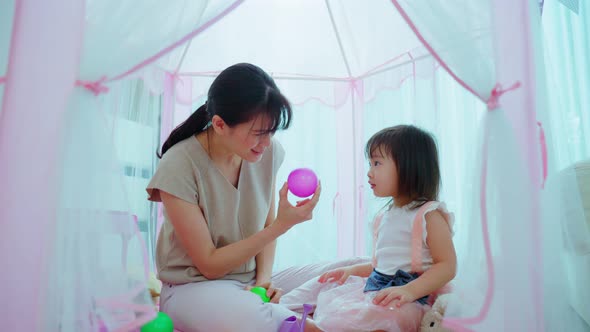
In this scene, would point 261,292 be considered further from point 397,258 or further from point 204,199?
point 397,258

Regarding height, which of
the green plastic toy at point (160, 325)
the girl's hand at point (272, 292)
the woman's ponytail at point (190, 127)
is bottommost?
the green plastic toy at point (160, 325)

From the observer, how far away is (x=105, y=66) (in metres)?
1.11

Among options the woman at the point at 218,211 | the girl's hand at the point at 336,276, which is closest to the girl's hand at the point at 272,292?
the woman at the point at 218,211

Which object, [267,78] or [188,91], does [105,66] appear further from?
[188,91]

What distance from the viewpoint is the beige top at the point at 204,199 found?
1.40 metres

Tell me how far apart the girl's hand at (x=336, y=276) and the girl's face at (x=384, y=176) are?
309 mm

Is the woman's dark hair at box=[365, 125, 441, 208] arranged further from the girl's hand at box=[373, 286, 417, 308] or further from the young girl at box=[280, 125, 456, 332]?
the girl's hand at box=[373, 286, 417, 308]

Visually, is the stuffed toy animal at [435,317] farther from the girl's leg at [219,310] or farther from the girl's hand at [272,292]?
the girl's hand at [272,292]

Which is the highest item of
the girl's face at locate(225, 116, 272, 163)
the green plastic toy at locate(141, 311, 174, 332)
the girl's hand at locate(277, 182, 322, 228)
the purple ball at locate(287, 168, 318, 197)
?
the girl's face at locate(225, 116, 272, 163)

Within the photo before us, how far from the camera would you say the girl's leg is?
4.14 ft

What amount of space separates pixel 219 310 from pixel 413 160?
2.60 ft

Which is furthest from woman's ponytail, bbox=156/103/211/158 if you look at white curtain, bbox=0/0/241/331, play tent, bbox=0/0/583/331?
white curtain, bbox=0/0/241/331

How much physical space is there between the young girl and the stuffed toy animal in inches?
1.5

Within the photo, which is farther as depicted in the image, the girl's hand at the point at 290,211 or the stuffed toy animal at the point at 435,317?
the girl's hand at the point at 290,211
